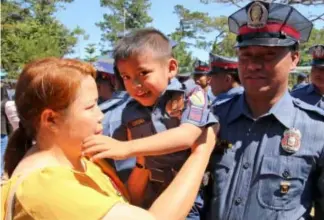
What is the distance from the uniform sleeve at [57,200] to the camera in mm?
1352

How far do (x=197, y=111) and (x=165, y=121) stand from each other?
10.4 inches

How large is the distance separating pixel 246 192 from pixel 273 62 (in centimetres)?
60

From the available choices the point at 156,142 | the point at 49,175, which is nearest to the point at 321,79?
the point at 156,142

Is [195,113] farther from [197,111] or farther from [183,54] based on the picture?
[183,54]

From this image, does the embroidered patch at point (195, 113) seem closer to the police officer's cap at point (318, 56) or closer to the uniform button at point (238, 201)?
the uniform button at point (238, 201)

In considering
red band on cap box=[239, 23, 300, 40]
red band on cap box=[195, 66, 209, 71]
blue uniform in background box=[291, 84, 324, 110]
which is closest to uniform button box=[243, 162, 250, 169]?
red band on cap box=[239, 23, 300, 40]

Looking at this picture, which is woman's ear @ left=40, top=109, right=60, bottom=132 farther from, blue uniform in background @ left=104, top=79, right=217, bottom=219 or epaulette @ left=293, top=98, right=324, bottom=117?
epaulette @ left=293, top=98, right=324, bottom=117

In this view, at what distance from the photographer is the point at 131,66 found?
217 cm

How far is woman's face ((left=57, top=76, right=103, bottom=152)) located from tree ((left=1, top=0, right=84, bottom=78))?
21815mm

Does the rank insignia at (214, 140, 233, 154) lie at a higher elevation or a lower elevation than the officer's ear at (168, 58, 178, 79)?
lower

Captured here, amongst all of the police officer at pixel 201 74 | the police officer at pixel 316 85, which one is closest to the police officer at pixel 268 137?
the police officer at pixel 316 85

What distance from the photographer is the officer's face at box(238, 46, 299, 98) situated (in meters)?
2.01

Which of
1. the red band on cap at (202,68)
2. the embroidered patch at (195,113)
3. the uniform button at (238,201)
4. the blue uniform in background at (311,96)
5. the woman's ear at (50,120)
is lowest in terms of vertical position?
the red band on cap at (202,68)

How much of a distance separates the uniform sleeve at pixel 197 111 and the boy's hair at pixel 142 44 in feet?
1.15
